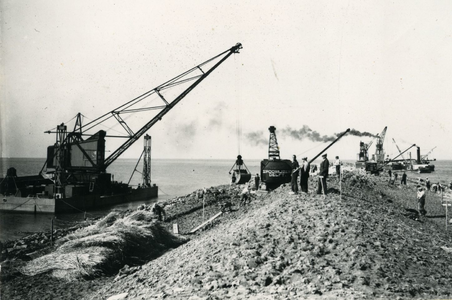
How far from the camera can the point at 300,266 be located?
18.7 feet

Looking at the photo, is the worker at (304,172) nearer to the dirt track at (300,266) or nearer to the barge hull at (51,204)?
the dirt track at (300,266)

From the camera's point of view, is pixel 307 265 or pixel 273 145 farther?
pixel 273 145

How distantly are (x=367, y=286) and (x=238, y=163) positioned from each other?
79.1ft

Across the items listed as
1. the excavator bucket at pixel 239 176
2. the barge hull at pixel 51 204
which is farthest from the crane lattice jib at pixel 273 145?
the barge hull at pixel 51 204

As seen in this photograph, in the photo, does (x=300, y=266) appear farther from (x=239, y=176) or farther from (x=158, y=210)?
(x=239, y=176)

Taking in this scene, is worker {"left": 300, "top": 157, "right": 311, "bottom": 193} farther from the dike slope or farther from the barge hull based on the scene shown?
the barge hull

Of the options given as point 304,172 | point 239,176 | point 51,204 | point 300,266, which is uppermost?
point 304,172

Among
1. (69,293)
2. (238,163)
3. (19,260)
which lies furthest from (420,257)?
(238,163)

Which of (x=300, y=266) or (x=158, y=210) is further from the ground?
(x=300, y=266)

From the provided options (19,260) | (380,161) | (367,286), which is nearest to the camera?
(367,286)

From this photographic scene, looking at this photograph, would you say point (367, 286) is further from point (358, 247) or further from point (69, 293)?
point (69, 293)

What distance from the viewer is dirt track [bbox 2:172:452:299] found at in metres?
5.01

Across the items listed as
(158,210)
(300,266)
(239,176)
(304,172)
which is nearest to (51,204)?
(239,176)

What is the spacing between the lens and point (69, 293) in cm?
757
